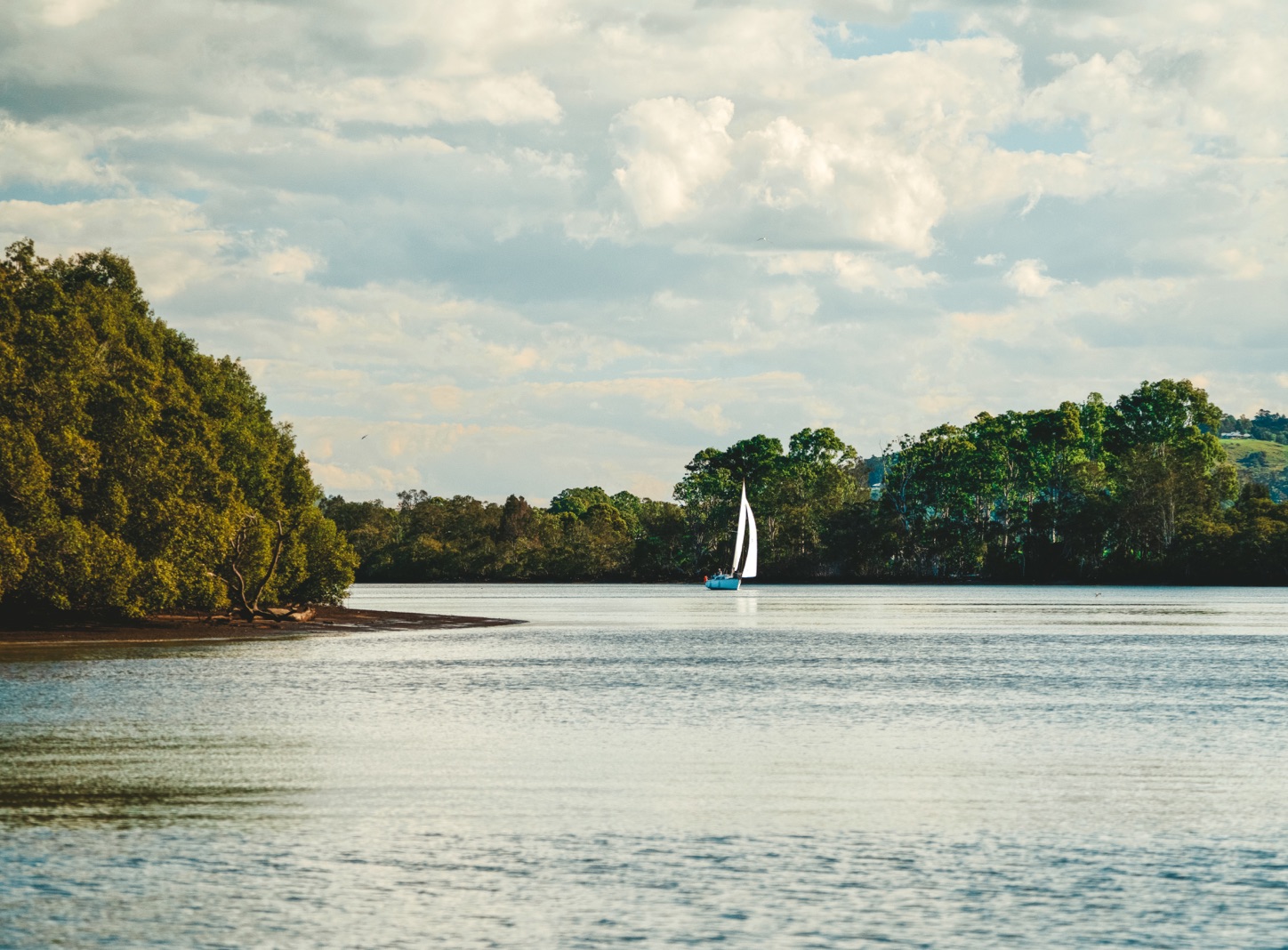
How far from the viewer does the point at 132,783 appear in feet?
91.5

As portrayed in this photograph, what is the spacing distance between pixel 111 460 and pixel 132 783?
147 feet

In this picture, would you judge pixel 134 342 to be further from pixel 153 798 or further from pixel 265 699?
pixel 153 798

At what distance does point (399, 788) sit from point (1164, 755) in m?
16.3

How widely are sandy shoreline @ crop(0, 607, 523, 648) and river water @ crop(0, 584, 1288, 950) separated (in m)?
15.3

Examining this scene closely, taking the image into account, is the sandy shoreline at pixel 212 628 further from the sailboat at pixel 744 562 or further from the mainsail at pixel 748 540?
the sailboat at pixel 744 562

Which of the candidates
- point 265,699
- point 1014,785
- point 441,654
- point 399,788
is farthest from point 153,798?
point 441,654

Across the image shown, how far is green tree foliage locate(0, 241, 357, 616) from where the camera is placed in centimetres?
6372

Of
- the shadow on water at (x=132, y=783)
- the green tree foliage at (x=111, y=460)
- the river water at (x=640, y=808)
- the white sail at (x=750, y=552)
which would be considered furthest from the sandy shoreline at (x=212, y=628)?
the white sail at (x=750, y=552)

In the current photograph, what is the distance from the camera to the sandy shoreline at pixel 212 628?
70188 millimetres

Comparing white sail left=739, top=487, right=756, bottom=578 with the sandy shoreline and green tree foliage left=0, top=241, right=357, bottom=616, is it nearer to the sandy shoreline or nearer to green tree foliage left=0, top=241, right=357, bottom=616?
the sandy shoreline

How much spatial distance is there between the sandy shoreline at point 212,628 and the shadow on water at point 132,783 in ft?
121

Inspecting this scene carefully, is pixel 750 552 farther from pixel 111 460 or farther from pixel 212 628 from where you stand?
pixel 111 460

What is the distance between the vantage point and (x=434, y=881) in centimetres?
1973

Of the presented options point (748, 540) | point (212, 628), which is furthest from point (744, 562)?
point (212, 628)
